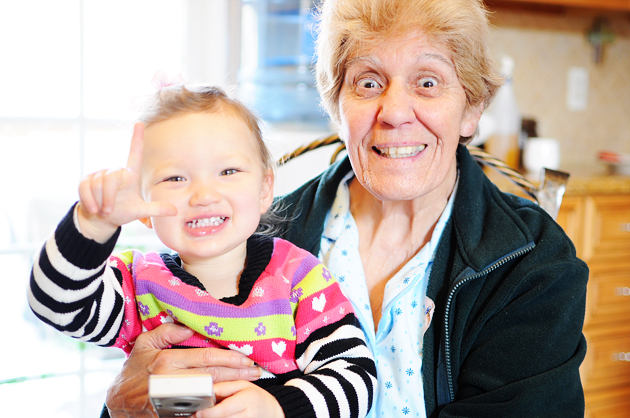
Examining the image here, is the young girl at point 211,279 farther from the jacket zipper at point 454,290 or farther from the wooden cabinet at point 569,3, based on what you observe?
the wooden cabinet at point 569,3

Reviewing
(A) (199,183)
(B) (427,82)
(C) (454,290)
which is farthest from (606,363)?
(A) (199,183)

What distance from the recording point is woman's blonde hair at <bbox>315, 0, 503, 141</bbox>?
3.87 ft

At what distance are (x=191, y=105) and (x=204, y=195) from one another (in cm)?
18

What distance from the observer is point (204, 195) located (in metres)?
0.96

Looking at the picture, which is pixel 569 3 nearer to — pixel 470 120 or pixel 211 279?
pixel 470 120

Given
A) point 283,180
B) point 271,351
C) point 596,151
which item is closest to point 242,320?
point 271,351

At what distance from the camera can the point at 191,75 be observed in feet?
8.67

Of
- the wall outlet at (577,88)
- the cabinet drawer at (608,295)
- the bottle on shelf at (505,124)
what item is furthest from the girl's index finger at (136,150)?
the wall outlet at (577,88)

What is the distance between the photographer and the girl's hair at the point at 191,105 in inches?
40.1

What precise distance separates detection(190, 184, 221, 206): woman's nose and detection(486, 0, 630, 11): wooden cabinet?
2.66 meters

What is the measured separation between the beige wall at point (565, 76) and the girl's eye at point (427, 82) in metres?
2.40

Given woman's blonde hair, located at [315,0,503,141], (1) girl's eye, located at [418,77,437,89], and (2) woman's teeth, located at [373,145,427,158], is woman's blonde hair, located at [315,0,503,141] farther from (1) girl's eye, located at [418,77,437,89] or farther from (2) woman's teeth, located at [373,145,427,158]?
(2) woman's teeth, located at [373,145,427,158]

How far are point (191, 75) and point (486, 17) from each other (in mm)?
1694

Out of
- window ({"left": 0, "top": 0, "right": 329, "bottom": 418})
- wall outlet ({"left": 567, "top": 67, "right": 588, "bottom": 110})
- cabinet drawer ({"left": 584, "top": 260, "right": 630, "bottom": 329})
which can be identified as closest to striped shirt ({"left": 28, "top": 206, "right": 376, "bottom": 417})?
window ({"left": 0, "top": 0, "right": 329, "bottom": 418})
